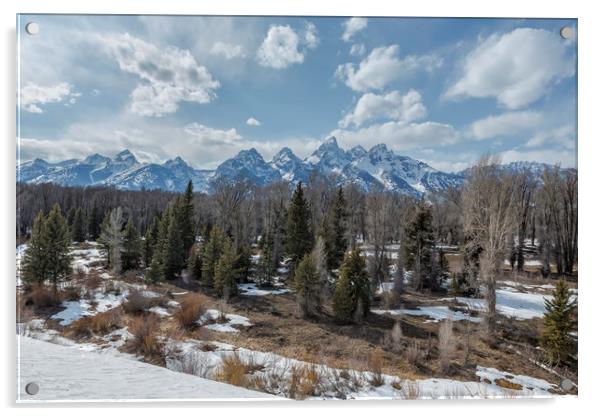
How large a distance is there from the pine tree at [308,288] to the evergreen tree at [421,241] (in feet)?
20.8

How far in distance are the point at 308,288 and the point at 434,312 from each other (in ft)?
14.2

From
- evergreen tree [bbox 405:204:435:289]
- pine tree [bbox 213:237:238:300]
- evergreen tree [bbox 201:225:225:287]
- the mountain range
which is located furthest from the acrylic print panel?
evergreen tree [bbox 405:204:435:289]

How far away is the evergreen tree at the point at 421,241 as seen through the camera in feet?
43.0

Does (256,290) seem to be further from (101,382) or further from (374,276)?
(101,382)

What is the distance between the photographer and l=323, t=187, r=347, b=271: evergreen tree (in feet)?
43.7

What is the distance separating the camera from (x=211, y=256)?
494 inches

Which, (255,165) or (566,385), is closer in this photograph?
(566,385)

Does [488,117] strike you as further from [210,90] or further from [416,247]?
[416,247]

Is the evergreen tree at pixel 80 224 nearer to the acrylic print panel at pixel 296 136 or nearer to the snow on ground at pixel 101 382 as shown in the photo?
the acrylic print panel at pixel 296 136

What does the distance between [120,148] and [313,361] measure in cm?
576

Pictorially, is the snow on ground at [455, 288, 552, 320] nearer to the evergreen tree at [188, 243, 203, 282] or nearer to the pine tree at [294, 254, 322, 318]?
the pine tree at [294, 254, 322, 318]

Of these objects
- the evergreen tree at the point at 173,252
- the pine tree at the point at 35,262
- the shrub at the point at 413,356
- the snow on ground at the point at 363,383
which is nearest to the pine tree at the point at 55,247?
the pine tree at the point at 35,262
